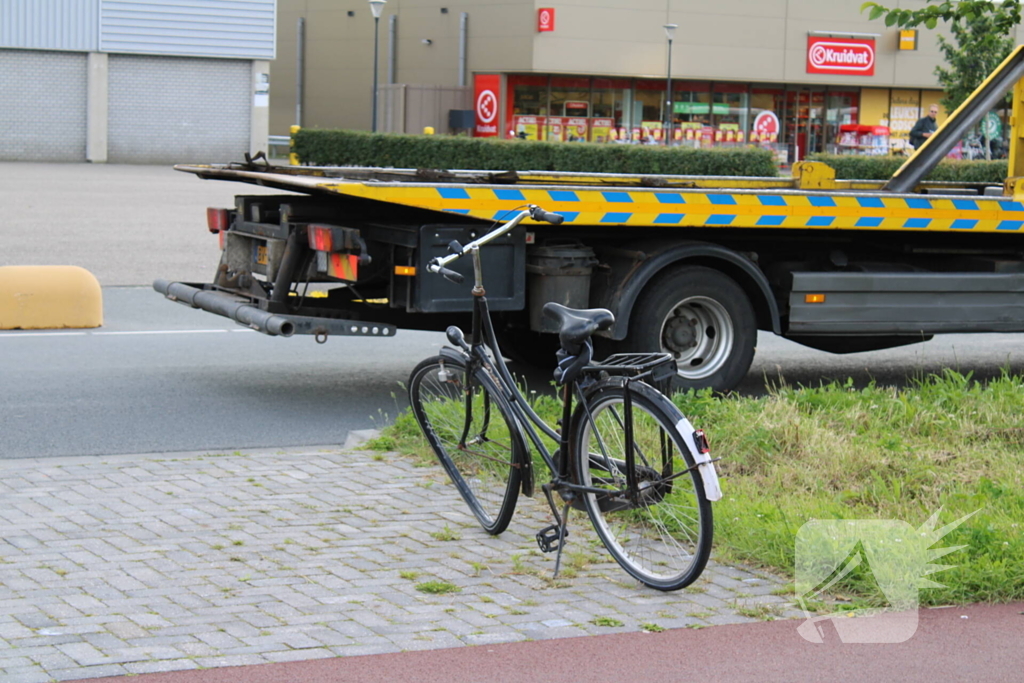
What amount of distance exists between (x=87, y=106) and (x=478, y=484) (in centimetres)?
3568

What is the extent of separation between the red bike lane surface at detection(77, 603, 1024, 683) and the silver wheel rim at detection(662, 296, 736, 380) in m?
4.71

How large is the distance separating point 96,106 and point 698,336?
107 feet

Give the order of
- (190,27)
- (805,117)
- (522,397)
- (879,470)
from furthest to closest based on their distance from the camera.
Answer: (805,117), (190,27), (879,470), (522,397)

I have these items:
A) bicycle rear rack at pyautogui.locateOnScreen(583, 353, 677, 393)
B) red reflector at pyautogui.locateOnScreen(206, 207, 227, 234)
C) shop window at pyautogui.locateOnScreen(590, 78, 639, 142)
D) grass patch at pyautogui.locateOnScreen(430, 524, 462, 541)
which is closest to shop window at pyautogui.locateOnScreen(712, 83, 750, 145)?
shop window at pyautogui.locateOnScreen(590, 78, 639, 142)

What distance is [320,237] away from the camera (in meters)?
8.55

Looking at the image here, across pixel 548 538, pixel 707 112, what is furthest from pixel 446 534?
pixel 707 112

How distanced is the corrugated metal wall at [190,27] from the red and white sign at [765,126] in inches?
740

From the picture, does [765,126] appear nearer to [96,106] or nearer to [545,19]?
[545,19]

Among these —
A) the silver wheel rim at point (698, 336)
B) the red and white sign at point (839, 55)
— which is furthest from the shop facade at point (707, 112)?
the silver wheel rim at point (698, 336)

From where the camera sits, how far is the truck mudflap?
28.2ft

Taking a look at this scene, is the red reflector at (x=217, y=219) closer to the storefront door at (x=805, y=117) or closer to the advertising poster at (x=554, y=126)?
the advertising poster at (x=554, y=126)

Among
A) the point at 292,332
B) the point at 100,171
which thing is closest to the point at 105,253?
the point at 292,332

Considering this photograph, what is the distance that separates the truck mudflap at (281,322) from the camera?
8.59 metres

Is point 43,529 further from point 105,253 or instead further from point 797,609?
point 105,253
